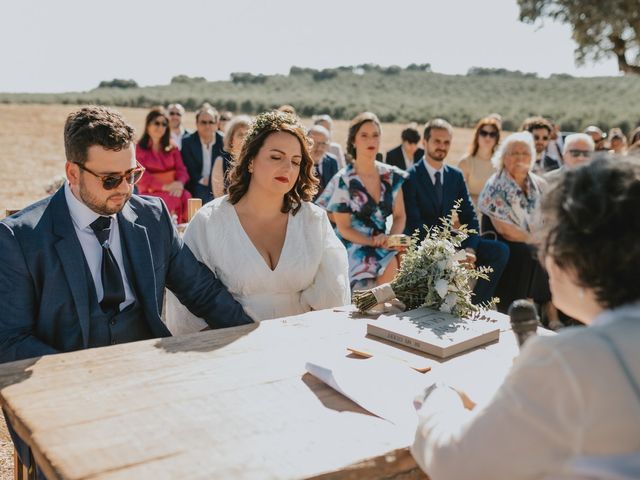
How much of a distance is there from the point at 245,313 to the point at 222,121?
336 inches

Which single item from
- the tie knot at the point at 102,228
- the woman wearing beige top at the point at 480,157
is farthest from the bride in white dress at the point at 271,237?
the woman wearing beige top at the point at 480,157

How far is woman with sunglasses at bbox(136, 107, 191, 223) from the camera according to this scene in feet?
23.8

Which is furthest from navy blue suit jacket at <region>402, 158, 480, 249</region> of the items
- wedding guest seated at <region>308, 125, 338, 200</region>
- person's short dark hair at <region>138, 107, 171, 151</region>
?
person's short dark hair at <region>138, 107, 171, 151</region>

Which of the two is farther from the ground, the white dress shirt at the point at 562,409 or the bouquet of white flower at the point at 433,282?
the white dress shirt at the point at 562,409

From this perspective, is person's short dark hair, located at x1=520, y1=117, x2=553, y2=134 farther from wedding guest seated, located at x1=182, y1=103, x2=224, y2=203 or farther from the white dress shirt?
the white dress shirt

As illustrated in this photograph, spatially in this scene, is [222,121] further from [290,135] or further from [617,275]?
[617,275]

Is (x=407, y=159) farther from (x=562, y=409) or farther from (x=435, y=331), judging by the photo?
(x=562, y=409)

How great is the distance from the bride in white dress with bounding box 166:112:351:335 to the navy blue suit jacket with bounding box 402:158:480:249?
2.23 m

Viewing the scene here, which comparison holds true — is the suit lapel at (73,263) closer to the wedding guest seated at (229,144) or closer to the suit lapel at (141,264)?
the suit lapel at (141,264)

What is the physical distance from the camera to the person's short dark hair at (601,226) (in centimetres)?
125

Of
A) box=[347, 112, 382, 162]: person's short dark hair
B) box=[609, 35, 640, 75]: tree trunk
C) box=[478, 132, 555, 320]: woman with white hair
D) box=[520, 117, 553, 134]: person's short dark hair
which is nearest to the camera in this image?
box=[347, 112, 382, 162]: person's short dark hair

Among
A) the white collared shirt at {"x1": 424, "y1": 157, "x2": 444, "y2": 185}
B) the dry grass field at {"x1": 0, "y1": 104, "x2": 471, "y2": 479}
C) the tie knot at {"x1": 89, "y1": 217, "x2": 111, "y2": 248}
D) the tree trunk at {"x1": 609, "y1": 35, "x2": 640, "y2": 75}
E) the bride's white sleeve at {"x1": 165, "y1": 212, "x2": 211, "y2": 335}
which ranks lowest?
the dry grass field at {"x1": 0, "y1": 104, "x2": 471, "y2": 479}

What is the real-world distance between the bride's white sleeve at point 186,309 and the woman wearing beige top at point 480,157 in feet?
15.3

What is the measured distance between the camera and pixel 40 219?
2.59m
